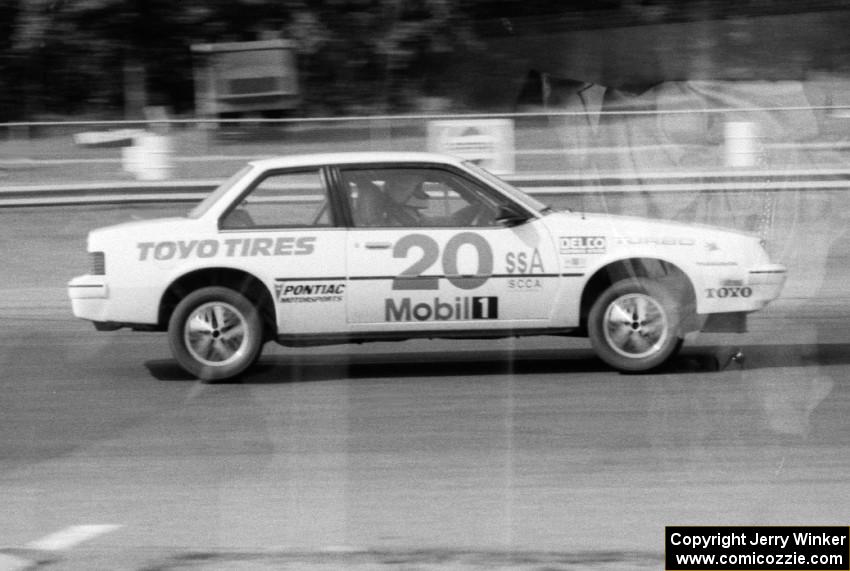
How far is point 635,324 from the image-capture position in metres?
9.07

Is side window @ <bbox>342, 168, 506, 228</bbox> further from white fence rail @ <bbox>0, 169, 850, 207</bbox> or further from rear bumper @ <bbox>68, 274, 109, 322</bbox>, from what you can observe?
white fence rail @ <bbox>0, 169, 850, 207</bbox>

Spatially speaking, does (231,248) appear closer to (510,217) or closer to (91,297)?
(91,297)

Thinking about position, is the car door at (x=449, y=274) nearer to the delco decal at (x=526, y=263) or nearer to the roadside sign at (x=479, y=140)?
the delco decal at (x=526, y=263)

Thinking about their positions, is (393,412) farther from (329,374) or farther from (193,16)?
(193,16)

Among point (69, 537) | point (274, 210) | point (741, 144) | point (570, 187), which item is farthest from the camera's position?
point (570, 187)

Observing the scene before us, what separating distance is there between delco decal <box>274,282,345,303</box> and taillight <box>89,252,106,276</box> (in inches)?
45.2

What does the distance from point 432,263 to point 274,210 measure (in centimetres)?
142

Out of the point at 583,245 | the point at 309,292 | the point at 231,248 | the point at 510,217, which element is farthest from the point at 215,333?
A: the point at 583,245

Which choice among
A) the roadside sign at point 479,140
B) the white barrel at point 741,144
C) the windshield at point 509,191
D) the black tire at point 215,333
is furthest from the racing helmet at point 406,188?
the white barrel at point 741,144

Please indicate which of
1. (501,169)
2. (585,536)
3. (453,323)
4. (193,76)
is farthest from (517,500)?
(193,76)

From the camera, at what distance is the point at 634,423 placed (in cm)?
768

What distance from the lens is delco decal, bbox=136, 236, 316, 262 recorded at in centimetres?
909

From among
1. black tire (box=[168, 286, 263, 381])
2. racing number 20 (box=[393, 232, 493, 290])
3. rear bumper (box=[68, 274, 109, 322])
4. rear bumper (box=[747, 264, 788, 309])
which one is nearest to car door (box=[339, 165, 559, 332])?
racing number 20 (box=[393, 232, 493, 290])

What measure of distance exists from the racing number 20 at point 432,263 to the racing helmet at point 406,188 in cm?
36
